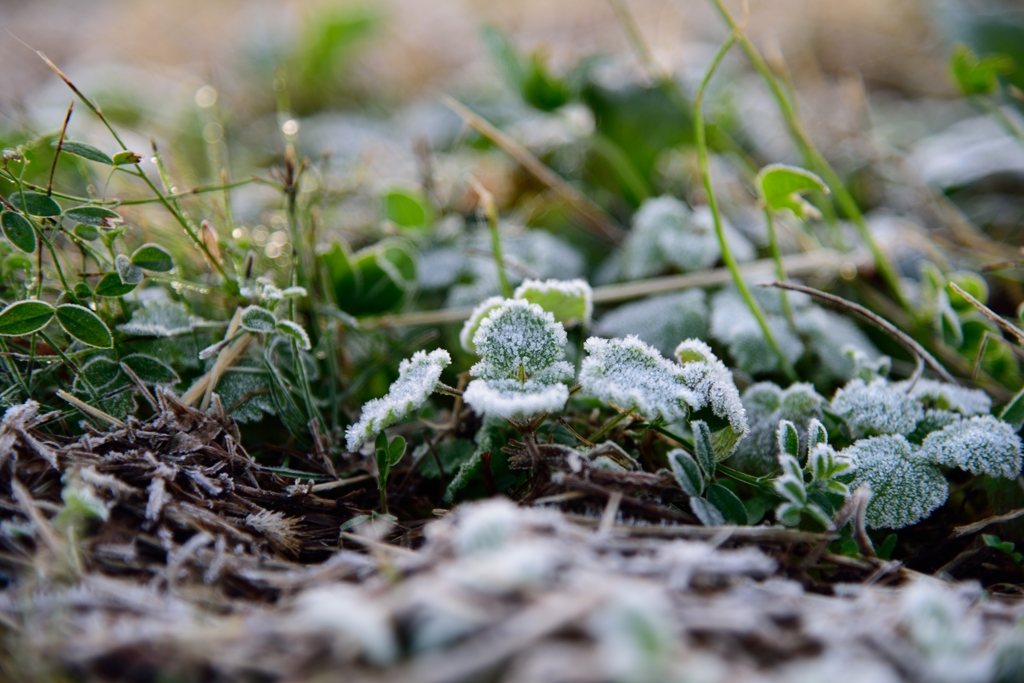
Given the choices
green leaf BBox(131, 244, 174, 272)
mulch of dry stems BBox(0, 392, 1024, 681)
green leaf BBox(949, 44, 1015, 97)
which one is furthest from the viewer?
green leaf BBox(949, 44, 1015, 97)

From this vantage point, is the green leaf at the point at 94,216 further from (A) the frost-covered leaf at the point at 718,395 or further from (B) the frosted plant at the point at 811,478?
(B) the frosted plant at the point at 811,478

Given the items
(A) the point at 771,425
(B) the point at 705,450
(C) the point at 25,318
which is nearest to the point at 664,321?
(A) the point at 771,425

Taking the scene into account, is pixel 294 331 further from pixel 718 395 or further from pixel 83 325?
Answer: pixel 718 395

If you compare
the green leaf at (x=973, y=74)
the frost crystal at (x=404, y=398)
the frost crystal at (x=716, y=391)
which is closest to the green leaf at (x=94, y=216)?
the frost crystal at (x=404, y=398)

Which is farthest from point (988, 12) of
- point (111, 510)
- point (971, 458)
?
point (111, 510)

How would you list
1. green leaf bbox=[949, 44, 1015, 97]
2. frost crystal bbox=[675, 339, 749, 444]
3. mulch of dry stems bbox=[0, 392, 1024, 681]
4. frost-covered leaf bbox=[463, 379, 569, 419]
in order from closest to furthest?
mulch of dry stems bbox=[0, 392, 1024, 681], frost-covered leaf bbox=[463, 379, 569, 419], frost crystal bbox=[675, 339, 749, 444], green leaf bbox=[949, 44, 1015, 97]

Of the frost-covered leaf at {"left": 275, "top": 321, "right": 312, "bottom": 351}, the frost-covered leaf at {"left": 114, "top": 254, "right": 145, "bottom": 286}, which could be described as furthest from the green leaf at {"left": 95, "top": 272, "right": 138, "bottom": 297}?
the frost-covered leaf at {"left": 275, "top": 321, "right": 312, "bottom": 351}

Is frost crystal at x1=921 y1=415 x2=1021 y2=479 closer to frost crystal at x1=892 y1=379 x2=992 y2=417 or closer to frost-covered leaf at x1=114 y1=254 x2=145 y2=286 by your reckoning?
frost crystal at x1=892 y1=379 x2=992 y2=417
